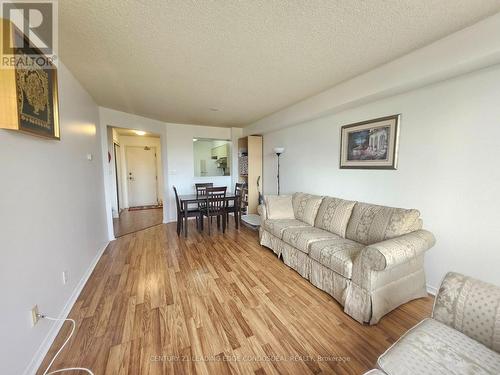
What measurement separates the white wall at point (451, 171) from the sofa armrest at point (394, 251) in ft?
1.32

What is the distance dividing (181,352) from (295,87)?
10.1 ft

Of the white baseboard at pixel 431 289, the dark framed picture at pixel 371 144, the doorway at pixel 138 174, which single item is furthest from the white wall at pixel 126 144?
the white baseboard at pixel 431 289

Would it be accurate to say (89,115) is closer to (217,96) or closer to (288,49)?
(217,96)

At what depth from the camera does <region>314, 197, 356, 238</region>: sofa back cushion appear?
2.57 metres

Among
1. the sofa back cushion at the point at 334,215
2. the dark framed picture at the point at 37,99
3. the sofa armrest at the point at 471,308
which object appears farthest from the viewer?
A: the sofa back cushion at the point at 334,215

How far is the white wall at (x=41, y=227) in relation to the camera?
1173 mm

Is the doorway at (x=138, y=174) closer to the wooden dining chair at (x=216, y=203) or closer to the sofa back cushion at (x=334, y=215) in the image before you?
the wooden dining chair at (x=216, y=203)

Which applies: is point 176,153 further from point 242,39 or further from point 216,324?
point 216,324

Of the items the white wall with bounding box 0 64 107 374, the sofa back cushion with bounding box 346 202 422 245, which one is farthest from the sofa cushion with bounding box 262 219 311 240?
the white wall with bounding box 0 64 107 374

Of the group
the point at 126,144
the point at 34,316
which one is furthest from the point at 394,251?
the point at 126,144

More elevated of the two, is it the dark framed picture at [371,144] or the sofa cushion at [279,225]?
the dark framed picture at [371,144]

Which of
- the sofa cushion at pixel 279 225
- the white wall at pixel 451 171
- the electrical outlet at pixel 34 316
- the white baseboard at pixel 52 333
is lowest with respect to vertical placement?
the white baseboard at pixel 52 333

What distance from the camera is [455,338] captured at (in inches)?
40.3

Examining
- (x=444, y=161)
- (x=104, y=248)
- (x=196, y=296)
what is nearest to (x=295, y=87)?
(x=444, y=161)
